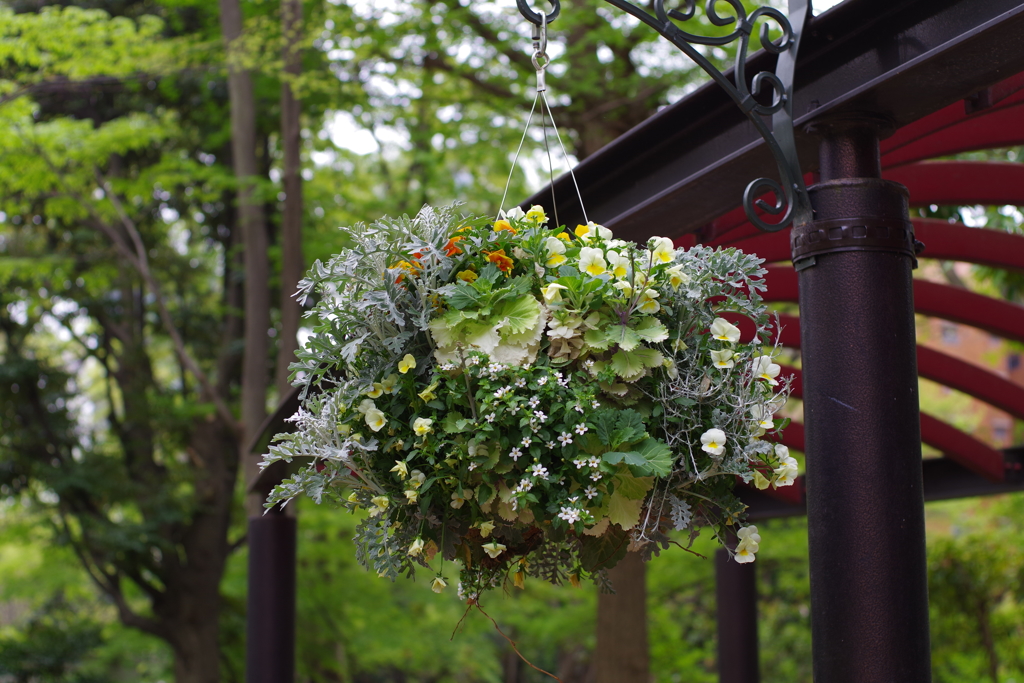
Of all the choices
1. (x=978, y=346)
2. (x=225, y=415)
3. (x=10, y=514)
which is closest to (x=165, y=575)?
(x=10, y=514)

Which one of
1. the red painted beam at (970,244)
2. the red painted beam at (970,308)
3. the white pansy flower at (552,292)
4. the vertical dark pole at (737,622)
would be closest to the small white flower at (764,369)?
the white pansy flower at (552,292)

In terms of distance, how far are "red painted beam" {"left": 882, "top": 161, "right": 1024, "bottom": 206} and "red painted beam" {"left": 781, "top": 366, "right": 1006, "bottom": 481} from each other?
4.55ft

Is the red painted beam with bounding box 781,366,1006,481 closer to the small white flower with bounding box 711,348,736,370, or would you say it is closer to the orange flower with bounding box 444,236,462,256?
the small white flower with bounding box 711,348,736,370

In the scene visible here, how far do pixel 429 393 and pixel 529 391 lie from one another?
191mm

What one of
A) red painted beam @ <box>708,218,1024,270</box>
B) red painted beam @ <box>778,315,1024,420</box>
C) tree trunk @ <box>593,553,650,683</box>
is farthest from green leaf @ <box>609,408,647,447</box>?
tree trunk @ <box>593,553,650,683</box>

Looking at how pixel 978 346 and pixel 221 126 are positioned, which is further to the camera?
pixel 978 346

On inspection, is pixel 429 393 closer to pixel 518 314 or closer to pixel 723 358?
pixel 518 314

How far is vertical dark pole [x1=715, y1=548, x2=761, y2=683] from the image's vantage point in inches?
234

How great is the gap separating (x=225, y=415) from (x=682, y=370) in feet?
23.1

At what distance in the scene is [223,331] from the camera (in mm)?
11070

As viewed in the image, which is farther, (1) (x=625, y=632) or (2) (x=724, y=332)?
(1) (x=625, y=632)

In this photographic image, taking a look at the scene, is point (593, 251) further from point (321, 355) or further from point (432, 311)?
point (321, 355)

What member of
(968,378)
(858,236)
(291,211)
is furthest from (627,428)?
(291,211)

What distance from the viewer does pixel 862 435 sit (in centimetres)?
190
